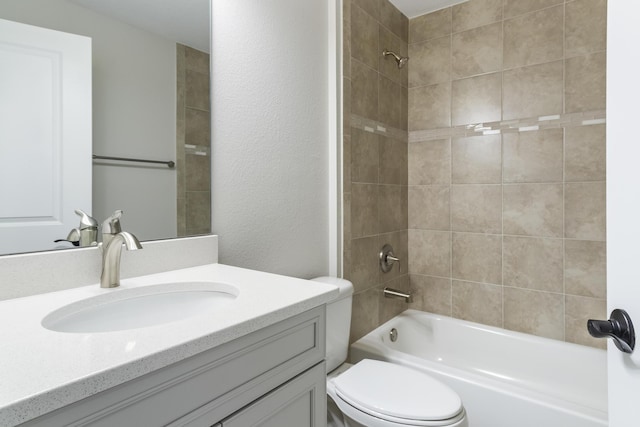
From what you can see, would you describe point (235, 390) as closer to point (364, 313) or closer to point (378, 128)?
point (364, 313)

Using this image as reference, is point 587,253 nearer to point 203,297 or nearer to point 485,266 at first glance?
point 485,266

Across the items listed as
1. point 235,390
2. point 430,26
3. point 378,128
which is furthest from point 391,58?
point 235,390

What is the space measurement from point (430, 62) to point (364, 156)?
953mm

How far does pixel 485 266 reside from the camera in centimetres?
224

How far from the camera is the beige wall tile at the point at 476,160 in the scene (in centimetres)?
218

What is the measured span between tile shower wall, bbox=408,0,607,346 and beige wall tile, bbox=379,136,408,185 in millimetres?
86

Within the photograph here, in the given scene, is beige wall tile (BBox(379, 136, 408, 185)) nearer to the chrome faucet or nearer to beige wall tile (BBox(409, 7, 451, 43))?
beige wall tile (BBox(409, 7, 451, 43))

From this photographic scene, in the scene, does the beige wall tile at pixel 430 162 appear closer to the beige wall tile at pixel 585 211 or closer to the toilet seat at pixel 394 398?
the beige wall tile at pixel 585 211

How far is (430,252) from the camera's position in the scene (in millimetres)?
2453

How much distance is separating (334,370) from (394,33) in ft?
6.86

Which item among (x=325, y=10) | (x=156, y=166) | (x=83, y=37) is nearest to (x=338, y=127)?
(x=325, y=10)

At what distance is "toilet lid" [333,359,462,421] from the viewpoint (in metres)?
1.19

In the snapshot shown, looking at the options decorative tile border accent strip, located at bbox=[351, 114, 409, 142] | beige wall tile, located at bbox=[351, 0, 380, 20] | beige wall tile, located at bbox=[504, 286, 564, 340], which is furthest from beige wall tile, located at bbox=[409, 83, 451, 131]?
beige wall tile, located at bbox=[504, 286, 564, 340]

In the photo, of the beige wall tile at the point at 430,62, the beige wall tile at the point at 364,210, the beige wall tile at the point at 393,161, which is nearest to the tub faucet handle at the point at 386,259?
the beige wall tile at the point at 364,210
